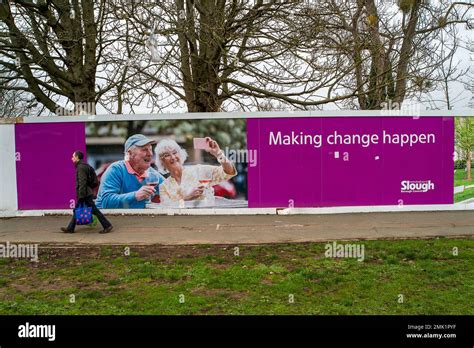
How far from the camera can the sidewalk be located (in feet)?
28.2

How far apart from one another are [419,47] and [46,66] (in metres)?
10.7

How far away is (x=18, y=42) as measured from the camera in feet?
37.7

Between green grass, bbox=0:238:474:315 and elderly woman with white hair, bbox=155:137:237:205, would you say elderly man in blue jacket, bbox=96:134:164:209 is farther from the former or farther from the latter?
green grass, bbox=0:238:474:315

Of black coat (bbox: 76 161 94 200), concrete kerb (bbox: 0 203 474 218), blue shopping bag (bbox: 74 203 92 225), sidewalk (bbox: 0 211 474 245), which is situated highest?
black coat (bbox: 76 161 94 200)

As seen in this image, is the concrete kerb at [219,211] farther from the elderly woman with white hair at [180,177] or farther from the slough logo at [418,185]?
the slough logo at [418,185]

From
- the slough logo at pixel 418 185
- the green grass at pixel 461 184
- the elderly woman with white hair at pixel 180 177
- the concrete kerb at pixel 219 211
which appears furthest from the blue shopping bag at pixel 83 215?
the green grass at pixel 461 184

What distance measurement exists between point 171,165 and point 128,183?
1204 millimetres

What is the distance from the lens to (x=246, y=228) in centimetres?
970

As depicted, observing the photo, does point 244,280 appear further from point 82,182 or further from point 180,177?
point 180,177

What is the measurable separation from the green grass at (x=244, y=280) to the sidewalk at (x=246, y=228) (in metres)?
0.66

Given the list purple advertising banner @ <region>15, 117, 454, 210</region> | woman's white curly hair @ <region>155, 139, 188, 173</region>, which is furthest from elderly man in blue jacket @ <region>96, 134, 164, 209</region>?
purple advertising banner @ <region>15, 117, 454, 210</region>

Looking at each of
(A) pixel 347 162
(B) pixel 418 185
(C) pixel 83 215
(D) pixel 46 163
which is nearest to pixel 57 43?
(D) pixel 46 163

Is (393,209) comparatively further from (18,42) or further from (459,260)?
(18,42)

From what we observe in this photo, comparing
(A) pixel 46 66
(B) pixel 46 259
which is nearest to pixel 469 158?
(B) pixel 46 259
